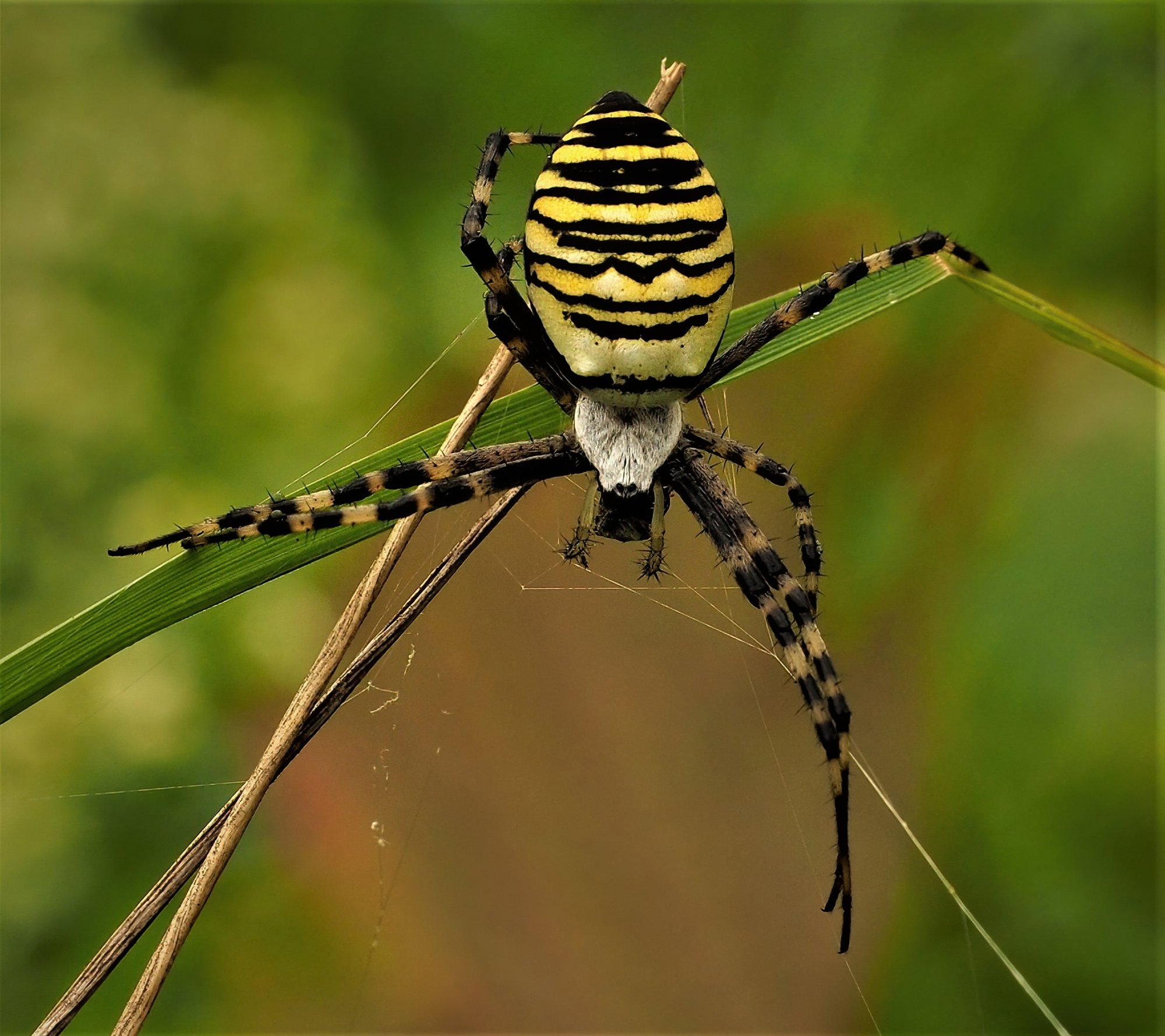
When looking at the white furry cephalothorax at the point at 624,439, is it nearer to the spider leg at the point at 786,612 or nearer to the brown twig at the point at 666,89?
the spider leg at the point at 786,612

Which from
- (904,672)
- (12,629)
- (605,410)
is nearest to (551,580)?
(605,410)

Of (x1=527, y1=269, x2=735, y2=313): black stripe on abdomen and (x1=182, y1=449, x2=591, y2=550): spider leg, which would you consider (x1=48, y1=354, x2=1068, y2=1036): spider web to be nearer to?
(x1=182, y1=449, x2=591, y2=550): spider leg

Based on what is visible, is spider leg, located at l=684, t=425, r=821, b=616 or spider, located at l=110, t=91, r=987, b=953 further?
spider leg, located at l=684, t=425, r=821, b=616

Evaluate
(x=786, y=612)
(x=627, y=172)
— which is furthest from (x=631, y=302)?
(x=786, y=612)

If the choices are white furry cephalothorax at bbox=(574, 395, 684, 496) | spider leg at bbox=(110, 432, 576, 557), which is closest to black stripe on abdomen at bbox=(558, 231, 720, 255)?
white furry cephalothorax at bbox=(574, 395, 684, 496)

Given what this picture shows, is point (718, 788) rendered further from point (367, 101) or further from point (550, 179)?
point (367, 101)

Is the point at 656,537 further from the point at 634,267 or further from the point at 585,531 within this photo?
the point at 634,267
